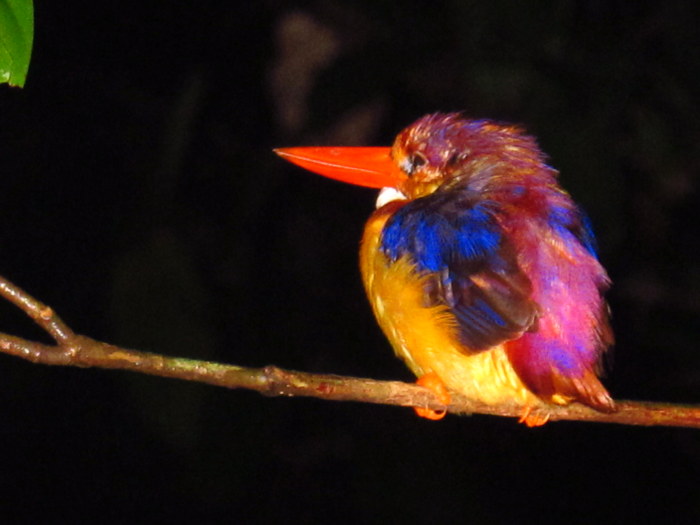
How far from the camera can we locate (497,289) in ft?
5.66

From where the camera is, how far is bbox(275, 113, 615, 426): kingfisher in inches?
67.3

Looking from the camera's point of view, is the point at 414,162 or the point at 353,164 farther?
the point at 353,164

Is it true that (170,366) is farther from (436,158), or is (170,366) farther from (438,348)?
(436,158)

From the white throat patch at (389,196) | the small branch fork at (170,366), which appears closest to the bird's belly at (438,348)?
the small branch fork at (170,366)

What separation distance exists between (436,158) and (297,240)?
68.7 inches

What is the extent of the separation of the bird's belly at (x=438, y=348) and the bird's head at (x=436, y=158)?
30 cm

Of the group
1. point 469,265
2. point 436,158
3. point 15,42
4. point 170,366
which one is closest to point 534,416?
point 469,265

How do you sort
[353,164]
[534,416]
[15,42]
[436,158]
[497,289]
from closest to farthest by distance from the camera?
[15,42] < [497,289] < [534,416] < [436,158] < [353,164]

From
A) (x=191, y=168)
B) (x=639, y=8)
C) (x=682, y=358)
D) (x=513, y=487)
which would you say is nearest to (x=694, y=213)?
(x=682, y=358)

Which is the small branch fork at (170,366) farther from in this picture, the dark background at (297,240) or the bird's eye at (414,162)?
the dark background at (297,240)

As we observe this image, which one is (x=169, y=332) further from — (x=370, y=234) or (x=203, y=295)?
(x=370, y=234)

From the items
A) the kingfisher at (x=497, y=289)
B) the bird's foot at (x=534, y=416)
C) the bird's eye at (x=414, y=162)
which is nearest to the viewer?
the kingfisher at (x=497, y=289)

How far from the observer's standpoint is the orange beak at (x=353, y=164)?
2330mm

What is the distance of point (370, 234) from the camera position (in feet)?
6.88
